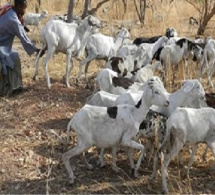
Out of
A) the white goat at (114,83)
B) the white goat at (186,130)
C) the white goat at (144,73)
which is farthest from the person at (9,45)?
the white goat at (186,130)

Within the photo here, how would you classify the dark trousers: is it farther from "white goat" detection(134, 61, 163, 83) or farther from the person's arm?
"white goat" detection(134, 61, 163, 83)

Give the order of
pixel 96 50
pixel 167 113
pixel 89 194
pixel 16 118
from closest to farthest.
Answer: pixel 89 194 → pixel 167 113 → pixel 16 118 → pixel 96 50

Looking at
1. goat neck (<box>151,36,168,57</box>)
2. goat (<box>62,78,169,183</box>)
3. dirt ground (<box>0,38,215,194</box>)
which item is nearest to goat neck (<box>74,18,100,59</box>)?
dirt ground (<box>0,38,215,194</box>)

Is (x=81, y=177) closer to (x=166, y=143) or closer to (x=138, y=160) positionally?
(x=138, y=160)

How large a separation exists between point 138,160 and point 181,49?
3.76 meters

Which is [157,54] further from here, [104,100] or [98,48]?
[104,100]

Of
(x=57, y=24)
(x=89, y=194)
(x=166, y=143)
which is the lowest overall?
(x=89, y=194)

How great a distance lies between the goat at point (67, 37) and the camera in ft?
26.9

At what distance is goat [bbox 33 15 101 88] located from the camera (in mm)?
8195

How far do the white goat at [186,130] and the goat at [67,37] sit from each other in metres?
3.40

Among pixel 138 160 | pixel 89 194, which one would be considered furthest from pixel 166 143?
pixel 89 194

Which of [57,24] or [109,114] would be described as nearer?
[109,114]

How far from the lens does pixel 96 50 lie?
29.6ft

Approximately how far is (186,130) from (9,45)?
3.97 m
